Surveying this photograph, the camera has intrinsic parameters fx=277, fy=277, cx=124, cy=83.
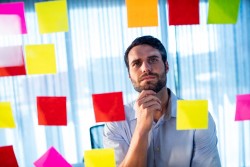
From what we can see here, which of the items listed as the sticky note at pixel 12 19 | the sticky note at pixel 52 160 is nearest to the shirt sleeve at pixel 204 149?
the sticky note at pixel 52 160

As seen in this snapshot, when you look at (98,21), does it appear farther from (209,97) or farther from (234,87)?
(234,87)

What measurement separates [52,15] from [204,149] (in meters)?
0.69

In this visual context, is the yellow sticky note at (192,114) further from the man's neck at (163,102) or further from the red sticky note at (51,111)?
the red sticky note at (51,111)

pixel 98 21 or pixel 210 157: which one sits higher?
pixel 98 21

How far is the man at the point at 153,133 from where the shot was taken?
942mm

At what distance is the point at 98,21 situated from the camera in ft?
7.46

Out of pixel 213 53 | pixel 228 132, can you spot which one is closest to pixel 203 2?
pixel 213 53

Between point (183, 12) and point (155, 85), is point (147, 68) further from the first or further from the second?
point (183, 12)

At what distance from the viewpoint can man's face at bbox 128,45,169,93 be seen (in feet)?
3.09

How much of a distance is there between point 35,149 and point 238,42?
1.96 metres

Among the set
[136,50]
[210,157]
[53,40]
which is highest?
[53,40]

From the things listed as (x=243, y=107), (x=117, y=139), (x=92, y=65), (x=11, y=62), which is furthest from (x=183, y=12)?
(x=92, y=65)

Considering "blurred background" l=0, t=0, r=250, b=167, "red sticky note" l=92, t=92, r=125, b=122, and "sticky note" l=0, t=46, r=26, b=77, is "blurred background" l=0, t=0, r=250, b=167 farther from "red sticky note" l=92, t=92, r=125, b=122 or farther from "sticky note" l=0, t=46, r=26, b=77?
"red sticky note" l=92, t=92, r=125, b=122

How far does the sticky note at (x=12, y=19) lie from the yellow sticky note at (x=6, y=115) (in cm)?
26
